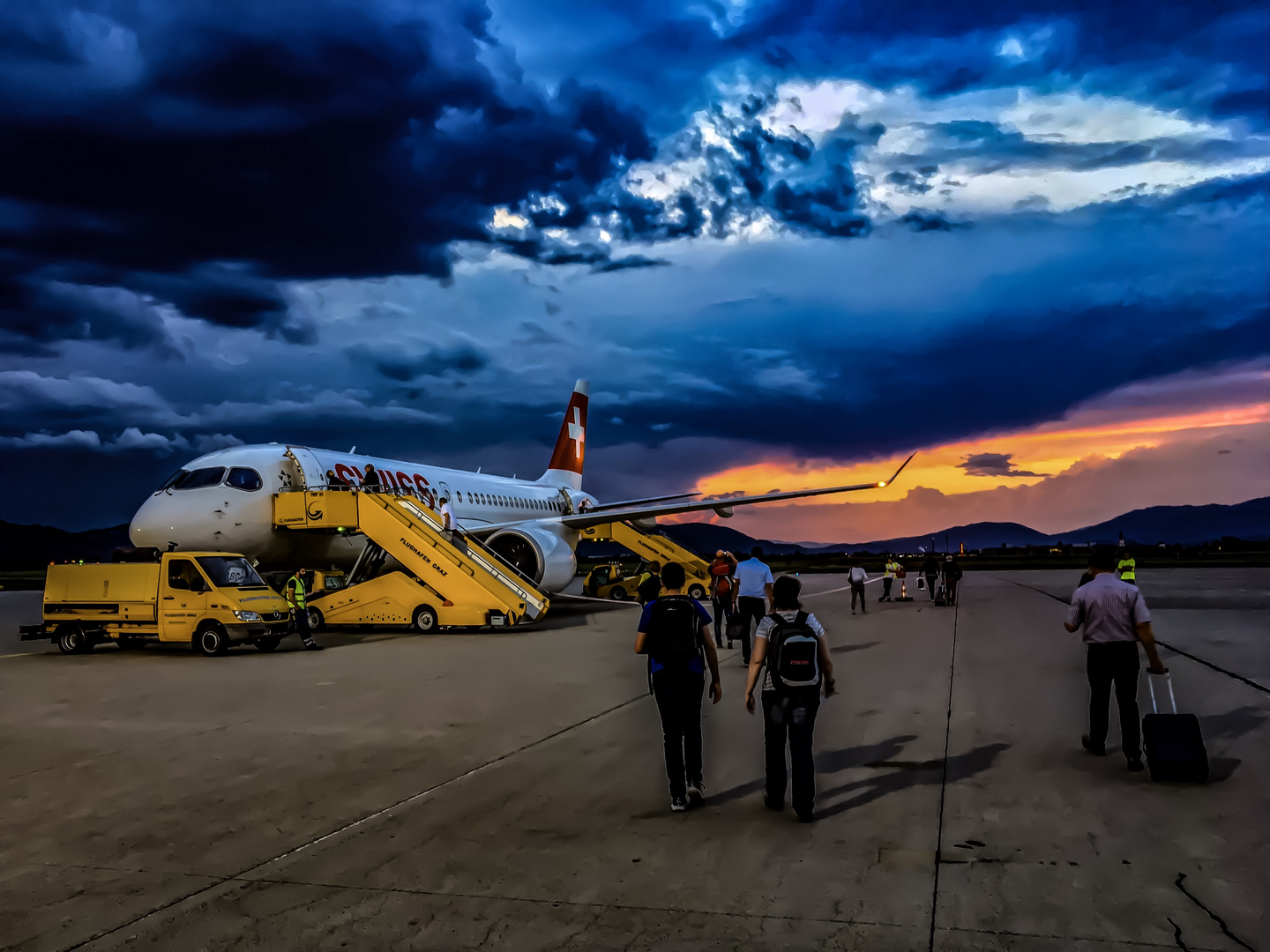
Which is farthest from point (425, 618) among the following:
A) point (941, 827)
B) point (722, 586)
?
point (941, 827)

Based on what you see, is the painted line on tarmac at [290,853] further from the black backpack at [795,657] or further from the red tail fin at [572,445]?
the red tail fin at [572,445]

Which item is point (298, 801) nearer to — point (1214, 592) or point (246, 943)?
point (246, 943)

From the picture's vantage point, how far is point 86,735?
950 centimetres

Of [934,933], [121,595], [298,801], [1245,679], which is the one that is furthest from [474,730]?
[121,595]

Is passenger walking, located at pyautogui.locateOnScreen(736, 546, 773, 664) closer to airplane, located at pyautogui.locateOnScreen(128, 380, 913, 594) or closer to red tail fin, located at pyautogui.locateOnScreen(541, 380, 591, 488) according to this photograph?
airplane, located at pyautogui.locateOnScreen(128, 380, 913, 594)

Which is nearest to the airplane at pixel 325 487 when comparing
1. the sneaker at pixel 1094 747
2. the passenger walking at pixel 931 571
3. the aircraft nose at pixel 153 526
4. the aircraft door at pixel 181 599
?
the aircraft nose at pixel 153 526

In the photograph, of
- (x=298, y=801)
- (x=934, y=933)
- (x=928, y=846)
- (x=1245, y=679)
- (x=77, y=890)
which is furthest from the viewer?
(x=1245, y=679)

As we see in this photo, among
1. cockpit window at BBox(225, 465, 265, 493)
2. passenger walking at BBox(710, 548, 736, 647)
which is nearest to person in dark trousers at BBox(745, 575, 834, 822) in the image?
passenger walking at BBox(710, 548, 736, 647)

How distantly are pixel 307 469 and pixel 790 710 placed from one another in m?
17.0

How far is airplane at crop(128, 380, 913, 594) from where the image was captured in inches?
750

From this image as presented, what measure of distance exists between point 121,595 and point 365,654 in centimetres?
498

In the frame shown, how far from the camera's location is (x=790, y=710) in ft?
20.8

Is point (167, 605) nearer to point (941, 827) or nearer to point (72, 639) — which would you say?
point (72, 639)

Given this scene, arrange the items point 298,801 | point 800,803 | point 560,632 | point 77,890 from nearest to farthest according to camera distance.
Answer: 1. point 77,890
2. point 800,803
3. point 298,801
4. point 560,632
